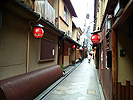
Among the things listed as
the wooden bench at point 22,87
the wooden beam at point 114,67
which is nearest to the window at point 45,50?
the wooden bench at point 22,87

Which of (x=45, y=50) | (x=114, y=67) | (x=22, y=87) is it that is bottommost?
(x=22, y=87)

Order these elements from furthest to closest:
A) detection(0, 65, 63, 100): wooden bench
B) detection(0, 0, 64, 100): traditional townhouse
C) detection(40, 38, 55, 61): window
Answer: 1. detection(40, 38, 55, 61): window
2. detection(0, 0, 64, 100): traditional townhouse
3. detection(0, 65, 63, 100): wooden bench

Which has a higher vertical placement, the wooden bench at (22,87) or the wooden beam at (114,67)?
the wooden beam at (114,67)

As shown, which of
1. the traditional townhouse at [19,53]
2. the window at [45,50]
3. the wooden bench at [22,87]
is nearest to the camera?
the wooden bench at [22,87]

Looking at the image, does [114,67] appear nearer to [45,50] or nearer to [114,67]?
[114,67]

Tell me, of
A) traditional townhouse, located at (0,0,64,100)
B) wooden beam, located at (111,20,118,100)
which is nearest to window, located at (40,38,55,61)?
traditional townhouse, located at (0,0,64,100)

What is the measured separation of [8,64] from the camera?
491 cm

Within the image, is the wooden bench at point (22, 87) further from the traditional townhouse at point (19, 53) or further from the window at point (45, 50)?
the window at point (45, 50)

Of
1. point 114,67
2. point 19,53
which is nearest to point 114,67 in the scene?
point 114,67

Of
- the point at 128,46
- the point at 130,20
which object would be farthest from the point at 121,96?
the point at 130,20

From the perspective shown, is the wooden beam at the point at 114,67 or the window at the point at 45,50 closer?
the wooden beam at the point at 114,67

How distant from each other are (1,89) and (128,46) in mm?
4584

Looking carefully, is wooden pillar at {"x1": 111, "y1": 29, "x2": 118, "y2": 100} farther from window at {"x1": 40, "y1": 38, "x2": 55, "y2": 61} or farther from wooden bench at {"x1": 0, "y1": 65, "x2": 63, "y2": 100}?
window at {"x1": 40, "y1": 38, "x2": 55, "y2": 61}

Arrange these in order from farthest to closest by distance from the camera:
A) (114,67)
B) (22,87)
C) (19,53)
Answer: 1. (19,53)
2. (22,87)
3. (114,67)
